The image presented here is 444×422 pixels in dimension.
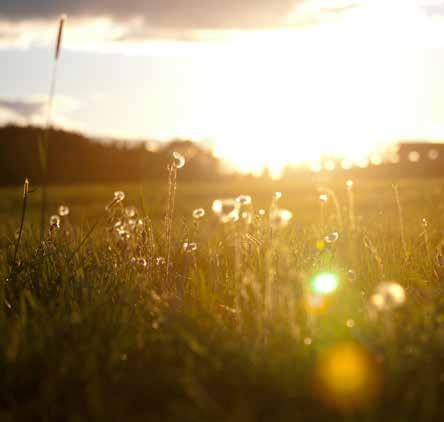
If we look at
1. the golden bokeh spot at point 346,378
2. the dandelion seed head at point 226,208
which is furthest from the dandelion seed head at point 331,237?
the golden bokeh spot at point 346,378

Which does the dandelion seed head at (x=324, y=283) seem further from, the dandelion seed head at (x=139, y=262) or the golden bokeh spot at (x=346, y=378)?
the dandelion seed head at (x=139, y=262)

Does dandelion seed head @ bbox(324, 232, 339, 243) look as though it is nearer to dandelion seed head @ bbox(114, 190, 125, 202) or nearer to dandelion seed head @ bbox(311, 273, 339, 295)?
dandelion seed head @ bbox(311, 273, 339, 295)

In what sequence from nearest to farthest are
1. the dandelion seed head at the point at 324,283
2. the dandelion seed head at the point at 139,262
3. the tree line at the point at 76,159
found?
the dandelion seed head at the point at 324,283, the dandelion seed head at the point at 139,262, the tree line at the point at 76,159

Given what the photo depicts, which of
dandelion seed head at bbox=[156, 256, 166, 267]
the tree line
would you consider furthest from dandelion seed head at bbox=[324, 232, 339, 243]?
the tree line

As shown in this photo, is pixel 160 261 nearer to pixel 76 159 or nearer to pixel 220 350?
pixel 220 350

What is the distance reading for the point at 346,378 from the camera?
2.41m

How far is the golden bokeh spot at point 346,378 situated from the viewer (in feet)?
7.50

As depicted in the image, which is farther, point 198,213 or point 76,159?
point 76,159

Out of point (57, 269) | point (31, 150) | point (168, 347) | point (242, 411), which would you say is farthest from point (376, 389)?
point (31, 150)

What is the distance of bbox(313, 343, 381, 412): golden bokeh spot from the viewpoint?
2.29m

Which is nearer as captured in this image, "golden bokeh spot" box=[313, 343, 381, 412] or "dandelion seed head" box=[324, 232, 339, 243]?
"golden bokeh spot" box=[313, 343, 381, 412]

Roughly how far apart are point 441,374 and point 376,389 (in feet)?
1.10

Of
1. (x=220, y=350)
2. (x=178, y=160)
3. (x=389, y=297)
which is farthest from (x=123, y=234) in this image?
(x=389, y=297)

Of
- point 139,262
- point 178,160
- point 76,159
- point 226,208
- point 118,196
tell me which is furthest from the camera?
point 76,159
